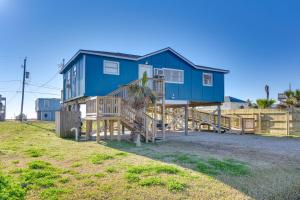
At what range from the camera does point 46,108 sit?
55.8m

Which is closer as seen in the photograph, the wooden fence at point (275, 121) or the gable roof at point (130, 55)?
the gable roof at point (130, 55)

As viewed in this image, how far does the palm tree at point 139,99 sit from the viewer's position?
13.1m

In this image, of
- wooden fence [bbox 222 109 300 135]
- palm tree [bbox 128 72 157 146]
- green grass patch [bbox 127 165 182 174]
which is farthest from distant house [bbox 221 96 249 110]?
green grass patch [bbox 127 165 182 174]

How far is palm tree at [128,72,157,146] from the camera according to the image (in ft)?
42.9

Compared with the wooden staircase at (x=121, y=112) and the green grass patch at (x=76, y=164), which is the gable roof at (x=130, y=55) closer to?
the wooden staircase at (x=121, y=112)

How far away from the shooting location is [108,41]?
20906 mm

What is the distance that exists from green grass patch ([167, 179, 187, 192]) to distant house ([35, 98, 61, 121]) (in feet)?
180

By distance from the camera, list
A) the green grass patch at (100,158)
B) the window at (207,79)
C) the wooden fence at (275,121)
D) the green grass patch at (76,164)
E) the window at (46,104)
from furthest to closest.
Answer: the window at (46,104) → the window at (207,79) → the wooden fence at (275,121) → the green grass patch at (100,158) → the green grass patch at (76,164)

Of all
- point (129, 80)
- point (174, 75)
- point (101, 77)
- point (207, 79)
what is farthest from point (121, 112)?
point (207, 79)

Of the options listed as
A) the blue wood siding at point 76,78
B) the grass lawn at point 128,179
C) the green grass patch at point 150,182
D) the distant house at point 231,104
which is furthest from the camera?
the distant house at point 231,104

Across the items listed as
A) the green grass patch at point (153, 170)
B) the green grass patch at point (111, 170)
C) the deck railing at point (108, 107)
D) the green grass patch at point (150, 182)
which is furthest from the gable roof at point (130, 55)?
the green grass patch at point (150, 182)

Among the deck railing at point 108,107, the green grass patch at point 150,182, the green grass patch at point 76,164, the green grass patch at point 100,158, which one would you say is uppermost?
the deck railing at point 108,107

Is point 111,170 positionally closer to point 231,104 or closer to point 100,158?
point 100,158

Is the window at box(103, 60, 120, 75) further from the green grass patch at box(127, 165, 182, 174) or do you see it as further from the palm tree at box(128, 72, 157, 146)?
the green grass patch at box(127, 165, 182, 174)
